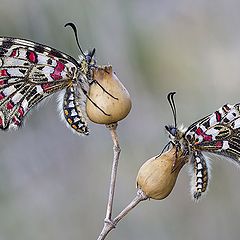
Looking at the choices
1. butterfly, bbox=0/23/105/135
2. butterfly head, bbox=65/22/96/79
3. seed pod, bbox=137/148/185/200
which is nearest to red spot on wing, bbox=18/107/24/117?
butterfly, bbox=0/23/105/135

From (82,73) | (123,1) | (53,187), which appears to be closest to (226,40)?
(123,1)

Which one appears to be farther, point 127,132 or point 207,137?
point 127,132

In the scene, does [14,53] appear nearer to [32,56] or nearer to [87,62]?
[32,56]

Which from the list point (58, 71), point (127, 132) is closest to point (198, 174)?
point (58, 71)

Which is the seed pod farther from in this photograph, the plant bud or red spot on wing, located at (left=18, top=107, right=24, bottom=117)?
red spot on wing, located at (left=18, top=107, right=24, bottom=117)

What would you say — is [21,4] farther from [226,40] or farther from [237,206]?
[237,206]

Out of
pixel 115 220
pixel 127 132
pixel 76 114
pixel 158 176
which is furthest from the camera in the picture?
pixel 127 132

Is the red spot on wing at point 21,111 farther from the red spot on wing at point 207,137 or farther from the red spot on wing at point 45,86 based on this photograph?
the red spot on wing at point 207,137

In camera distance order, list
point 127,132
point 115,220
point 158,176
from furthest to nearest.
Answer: point 127,132, point 158,176, point 115,220
